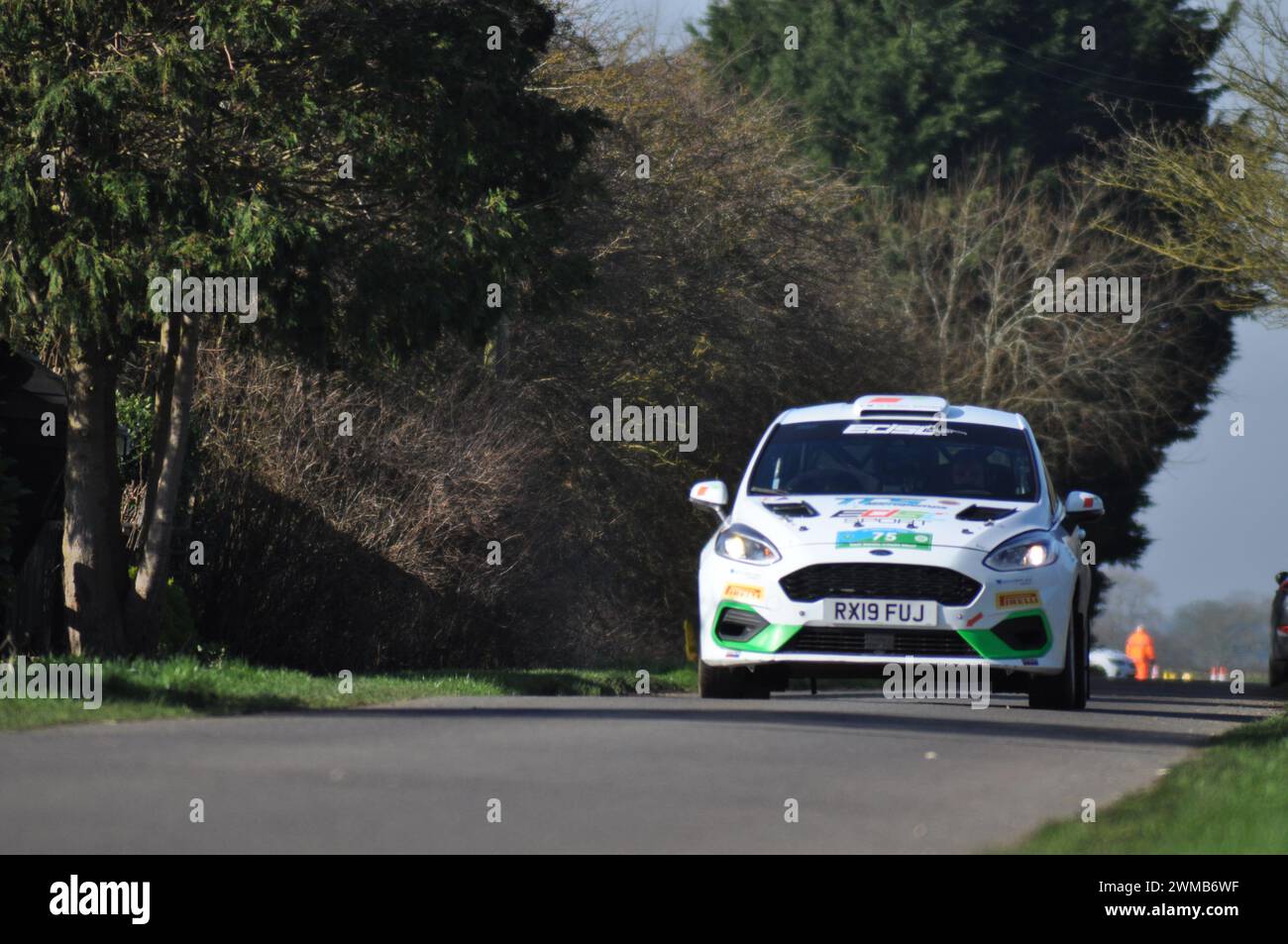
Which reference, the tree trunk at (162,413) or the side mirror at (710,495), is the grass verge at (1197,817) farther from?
the tree trunk at (162,413)

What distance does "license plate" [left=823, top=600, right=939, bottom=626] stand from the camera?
1340 cm

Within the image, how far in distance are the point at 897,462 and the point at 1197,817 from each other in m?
6.74

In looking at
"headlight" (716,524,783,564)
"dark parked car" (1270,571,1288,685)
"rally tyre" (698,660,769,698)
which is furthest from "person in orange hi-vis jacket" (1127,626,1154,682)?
"headlight" (716,524,783,564)

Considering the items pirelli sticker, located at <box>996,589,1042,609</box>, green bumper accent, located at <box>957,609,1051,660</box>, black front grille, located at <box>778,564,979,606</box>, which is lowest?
green bumper accent, located at <box>957,609,1051,660</box>

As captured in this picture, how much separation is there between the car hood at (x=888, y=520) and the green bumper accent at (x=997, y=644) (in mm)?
514

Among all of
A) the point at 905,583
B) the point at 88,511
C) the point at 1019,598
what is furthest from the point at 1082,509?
the point at 88,511

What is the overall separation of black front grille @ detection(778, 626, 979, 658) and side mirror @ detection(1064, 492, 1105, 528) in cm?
180

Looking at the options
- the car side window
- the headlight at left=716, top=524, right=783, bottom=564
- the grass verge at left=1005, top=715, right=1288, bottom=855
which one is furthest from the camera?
the car side window

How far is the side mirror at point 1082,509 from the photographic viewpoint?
14.7 meters

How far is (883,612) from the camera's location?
13406 mm

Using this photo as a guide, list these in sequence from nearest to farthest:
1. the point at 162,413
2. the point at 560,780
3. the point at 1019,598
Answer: the point at 560,780 < the point at 1019,598 < the point at 162,413

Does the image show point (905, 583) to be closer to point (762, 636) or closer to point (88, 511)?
point (762, 636)

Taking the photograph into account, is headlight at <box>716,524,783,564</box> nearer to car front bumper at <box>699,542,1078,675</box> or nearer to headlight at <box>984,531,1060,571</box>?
car front bumper at <box>699,542,1078,675</box>

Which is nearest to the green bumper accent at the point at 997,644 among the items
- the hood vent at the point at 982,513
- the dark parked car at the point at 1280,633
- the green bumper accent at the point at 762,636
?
the hood vent at the point at 982,513
